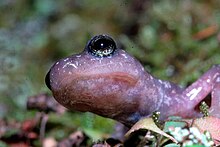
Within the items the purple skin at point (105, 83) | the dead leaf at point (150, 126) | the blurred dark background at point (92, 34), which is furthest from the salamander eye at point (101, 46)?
the blurred dark background at point (92, 34)

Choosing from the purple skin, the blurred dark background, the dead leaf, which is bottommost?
the dead leaf

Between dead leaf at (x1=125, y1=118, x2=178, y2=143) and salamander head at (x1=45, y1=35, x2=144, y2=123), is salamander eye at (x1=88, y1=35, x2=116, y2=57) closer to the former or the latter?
salamander head at (x1=45, y1=35, x2=144, y2=123)

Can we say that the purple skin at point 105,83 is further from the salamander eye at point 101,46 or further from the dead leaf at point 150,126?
the dead leaf at point 150,126

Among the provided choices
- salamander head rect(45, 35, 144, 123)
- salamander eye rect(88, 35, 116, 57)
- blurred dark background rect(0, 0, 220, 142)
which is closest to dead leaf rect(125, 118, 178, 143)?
salamander head rect(45, 35, 144, 123)

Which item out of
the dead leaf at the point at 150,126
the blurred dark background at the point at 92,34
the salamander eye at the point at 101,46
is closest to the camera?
the dead leaf at the point at 150,126

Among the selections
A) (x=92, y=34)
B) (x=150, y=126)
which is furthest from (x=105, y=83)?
(x=92, y=34)

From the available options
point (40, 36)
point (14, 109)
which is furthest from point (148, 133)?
point (40, 36)

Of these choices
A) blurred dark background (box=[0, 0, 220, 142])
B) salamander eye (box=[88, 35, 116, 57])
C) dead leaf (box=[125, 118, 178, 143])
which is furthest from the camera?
blurred dark background (box=[0, 0, 220, 142])
